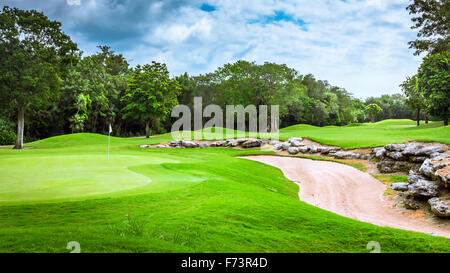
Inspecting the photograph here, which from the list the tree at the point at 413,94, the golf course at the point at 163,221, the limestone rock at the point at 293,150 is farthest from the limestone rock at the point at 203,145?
the tree at the point at 413,94

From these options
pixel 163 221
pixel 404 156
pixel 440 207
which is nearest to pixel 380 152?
pixel 404 156

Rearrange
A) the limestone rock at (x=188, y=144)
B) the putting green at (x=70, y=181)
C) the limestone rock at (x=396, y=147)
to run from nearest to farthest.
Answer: the putting green at (x=70, y=181)
the limestone rock at (x=396, y=147)
the limestone rock at (x=188, y=144)

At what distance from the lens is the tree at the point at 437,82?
27875 mm

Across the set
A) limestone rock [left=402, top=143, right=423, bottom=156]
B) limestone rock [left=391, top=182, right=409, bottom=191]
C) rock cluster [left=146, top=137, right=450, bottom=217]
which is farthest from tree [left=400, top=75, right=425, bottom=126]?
limestone rock [left=391, top=182, right=409, bottom=191]

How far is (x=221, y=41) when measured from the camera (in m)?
37.4

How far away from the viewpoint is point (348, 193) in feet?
38.7

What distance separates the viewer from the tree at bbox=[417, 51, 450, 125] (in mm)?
27875

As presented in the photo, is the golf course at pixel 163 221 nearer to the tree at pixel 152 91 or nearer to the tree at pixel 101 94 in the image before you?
the tree at pixel 152 91

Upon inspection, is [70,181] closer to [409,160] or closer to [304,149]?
[409,160]

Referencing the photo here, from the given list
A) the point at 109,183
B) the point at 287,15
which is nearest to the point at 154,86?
the point at 287,15

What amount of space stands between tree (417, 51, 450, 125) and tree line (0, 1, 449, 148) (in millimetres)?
97

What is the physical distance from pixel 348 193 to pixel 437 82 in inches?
966

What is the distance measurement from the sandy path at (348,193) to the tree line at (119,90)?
20613 mm

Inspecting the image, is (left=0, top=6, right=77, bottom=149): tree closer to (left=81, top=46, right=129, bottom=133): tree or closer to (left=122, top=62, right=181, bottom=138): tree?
(left=122, top=62, right=181, bottom=138): tree
